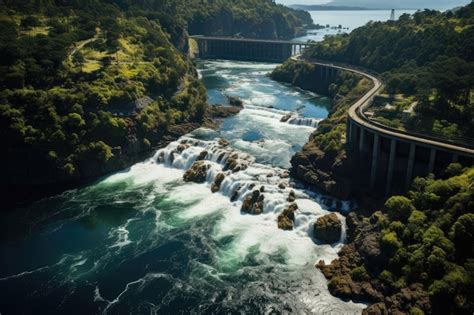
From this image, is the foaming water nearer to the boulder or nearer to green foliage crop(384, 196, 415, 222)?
the boulder

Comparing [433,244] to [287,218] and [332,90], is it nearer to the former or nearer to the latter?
[287,218]

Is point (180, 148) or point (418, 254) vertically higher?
point (418, 254)

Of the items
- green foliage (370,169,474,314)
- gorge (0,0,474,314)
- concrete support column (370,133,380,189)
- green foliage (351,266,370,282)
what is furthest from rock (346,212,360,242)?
concrete support column (370,133,380,189)

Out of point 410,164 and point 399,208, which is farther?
point 410,164

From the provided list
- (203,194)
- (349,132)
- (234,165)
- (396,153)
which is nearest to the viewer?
(396,153)

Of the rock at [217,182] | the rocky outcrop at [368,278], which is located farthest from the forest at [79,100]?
the rocky outcrop at [368,278]

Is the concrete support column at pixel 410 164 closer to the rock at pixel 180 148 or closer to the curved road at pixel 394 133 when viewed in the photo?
the curved road at pixel 394 133

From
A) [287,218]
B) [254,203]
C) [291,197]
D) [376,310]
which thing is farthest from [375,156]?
[376,310]
